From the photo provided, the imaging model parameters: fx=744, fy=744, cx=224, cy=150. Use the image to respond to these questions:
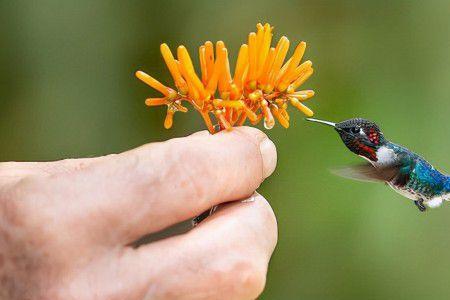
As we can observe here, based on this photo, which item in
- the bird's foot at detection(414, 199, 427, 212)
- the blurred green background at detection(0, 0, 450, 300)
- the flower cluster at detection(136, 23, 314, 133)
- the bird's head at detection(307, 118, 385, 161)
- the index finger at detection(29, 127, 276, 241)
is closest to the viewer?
the index finger at detection(29, 127, 276, 241)

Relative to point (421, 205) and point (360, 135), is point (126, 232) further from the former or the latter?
point (421, 205)

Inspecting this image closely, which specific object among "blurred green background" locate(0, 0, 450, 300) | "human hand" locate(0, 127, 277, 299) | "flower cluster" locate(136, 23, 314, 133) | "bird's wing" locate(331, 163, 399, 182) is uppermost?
"flower cluster" locate(136, 23, 314, 133)

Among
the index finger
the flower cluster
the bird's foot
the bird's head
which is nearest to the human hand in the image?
the index finger

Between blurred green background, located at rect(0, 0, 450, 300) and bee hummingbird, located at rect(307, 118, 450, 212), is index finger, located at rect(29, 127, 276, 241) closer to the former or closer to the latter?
bee hummingbird, located at rect(307, 118, 450, 212)

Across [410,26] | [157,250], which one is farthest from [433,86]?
[157,250]

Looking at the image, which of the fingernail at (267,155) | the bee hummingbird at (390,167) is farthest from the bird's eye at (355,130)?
the fingernail at (267,155)

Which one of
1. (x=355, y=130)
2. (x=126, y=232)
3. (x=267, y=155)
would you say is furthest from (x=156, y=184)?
(x=355, y=130)

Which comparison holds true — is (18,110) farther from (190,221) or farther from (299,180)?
(190,221)
